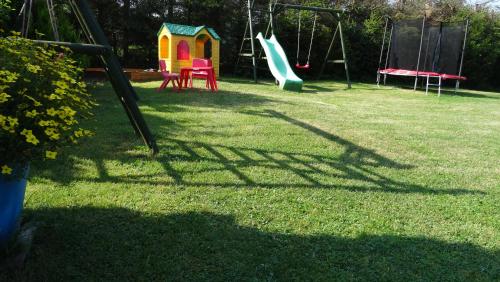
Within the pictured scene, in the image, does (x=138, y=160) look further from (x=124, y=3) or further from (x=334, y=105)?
(x=124, y=3)

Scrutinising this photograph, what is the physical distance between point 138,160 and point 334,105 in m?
5.59

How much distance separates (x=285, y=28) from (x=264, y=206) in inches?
558

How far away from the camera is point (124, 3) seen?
15.0 meters

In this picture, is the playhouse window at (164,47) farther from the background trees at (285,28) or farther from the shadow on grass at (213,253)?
the shadow on grass at (213,253)

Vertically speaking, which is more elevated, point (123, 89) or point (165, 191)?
point (123, 89)

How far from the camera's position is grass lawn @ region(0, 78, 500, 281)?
7.66ft

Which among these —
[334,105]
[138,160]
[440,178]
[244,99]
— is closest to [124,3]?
[244,99]

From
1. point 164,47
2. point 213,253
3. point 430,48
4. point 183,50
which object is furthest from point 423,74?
point 213,253

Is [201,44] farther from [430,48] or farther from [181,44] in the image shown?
[430,48]

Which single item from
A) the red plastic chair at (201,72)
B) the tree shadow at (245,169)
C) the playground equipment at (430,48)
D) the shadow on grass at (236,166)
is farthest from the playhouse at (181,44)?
the tree shadow at (245,169)

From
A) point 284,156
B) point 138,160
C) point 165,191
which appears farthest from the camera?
point 284,156

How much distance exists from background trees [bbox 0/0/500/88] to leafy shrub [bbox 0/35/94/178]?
13.6 meters

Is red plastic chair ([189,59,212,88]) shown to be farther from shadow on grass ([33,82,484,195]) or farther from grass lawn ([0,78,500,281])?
shadow on grass ([33,82,484,195])

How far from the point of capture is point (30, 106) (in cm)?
202
